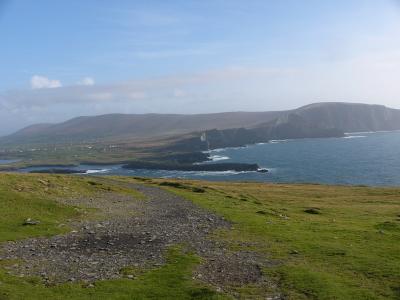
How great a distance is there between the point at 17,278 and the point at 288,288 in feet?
45.3

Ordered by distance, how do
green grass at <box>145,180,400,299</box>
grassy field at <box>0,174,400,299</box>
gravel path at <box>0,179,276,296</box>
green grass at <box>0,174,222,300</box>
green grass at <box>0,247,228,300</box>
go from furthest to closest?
gravel path at <box>0,179,276,296</box>, green grass at <box>145,180,400,299</box>, grassy field at <box>0,174,400,299</box>, green grass at <box>0,174,222,300</box>, green grass at <box>0,247,228,300</box>

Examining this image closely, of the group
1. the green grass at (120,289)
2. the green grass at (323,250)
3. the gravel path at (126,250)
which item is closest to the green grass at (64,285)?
the green grass at (120,289)

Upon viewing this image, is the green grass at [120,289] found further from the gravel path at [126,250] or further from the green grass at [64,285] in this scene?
the gravel path at [126,250]

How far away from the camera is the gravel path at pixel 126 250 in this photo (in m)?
23.8

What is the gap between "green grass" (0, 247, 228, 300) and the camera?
2016 centimetres

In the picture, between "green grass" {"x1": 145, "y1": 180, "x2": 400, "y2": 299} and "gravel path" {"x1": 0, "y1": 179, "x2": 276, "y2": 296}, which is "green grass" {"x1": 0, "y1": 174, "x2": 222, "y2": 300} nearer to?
"gravel path" {"x1": 0, "y1": 179, "x2": 276, "y2": 296}

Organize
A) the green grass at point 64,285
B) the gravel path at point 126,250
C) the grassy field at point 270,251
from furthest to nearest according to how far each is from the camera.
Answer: the gravel path at point 126,250
the grassy field at point 270,251
the green grass at point 64,285

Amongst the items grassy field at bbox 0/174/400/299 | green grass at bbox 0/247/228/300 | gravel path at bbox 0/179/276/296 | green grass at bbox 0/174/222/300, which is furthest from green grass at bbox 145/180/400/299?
green grass at bbox 0/174/222/300

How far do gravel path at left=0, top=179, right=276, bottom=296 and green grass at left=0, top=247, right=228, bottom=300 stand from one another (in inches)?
39.0

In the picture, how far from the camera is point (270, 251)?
29.5 meters

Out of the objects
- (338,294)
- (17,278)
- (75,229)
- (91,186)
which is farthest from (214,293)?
(91,186)

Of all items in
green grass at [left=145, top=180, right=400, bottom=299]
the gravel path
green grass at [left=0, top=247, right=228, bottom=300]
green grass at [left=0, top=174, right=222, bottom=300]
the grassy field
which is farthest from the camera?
the gravel path

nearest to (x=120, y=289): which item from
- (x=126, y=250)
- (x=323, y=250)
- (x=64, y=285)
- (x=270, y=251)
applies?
(x=64, y=285)

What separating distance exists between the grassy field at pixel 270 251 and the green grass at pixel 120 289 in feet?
0.15
